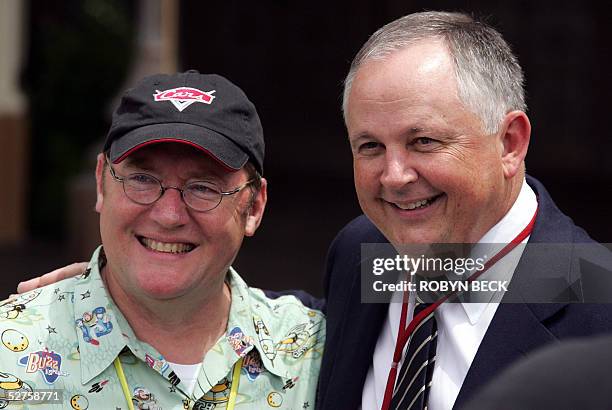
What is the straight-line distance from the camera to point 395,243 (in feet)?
8.50

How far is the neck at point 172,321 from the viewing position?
2564mm

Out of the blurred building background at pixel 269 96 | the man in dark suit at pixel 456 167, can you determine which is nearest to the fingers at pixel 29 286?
the man in dark suit at pixel 456 167

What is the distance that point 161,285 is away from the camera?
8.16 feet

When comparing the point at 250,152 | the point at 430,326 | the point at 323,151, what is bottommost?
the point at 323,151

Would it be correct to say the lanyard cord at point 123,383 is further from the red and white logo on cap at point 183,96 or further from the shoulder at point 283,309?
the red and white logo on cap at point 183,96

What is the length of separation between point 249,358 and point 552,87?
9.87m

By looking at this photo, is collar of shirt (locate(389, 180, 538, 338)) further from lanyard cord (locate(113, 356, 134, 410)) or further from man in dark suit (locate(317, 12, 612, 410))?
lanyard cord (locate(113, 356, 134, 410))

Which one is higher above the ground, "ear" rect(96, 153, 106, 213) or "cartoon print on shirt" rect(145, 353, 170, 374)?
"ear" rect(96, 153, 106, 213)

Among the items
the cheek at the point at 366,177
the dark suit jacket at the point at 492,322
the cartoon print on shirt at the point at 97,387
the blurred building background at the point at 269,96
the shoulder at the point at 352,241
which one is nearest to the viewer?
the dark suit jacket at the point at 492,322

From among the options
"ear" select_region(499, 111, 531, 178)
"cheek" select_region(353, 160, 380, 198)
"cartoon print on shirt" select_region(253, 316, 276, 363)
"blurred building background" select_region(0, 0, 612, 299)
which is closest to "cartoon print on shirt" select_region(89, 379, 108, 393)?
"cartoon print on shirt" select_region(253, 316, 276, 363)

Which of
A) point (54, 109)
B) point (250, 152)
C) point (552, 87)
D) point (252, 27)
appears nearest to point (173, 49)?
point (54, 109)

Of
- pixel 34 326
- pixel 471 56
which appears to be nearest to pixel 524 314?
pixel 471 56

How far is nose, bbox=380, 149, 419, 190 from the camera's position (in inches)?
95.8

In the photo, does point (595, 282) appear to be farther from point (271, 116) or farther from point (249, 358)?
point (271, 116)
